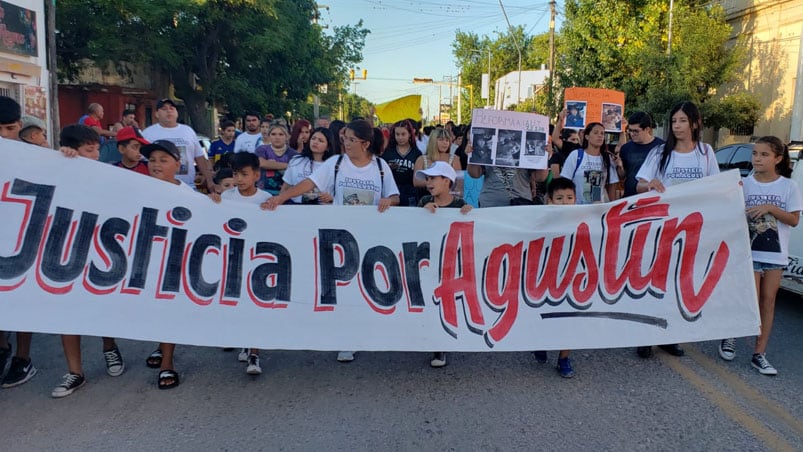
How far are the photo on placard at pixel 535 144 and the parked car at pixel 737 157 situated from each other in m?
5.68

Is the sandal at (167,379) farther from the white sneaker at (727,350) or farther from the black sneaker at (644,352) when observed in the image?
the white sneaker at (727,350)

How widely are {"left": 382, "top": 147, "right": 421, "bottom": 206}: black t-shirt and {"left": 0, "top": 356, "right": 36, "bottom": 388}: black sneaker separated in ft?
A: 11.5

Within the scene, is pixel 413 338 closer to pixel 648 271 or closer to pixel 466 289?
pixel 466 289

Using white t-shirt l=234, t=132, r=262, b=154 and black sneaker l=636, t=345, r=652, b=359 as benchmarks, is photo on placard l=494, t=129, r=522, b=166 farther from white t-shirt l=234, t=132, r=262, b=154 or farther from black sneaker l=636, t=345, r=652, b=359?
white t-shirt l=234, t=132, r=262, b=154

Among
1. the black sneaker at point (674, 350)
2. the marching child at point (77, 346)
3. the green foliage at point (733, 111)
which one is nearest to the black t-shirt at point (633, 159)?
the black sneaker at point (674, 350)

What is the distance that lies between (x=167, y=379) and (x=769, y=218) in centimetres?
441

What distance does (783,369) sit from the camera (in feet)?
14.4

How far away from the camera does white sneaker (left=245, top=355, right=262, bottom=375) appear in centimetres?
420

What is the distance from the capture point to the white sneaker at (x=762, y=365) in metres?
4.25

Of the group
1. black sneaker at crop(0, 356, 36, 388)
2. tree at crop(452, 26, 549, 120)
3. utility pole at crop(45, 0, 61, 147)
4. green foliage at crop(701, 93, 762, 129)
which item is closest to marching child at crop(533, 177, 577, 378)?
black sneaker at crop(0, 356, 36, 388)

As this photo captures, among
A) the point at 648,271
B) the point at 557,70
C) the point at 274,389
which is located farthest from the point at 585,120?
the point at 557,70

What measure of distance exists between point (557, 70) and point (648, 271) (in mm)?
20660

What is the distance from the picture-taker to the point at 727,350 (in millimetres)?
4578

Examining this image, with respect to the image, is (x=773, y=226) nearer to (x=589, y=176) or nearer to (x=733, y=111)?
(x=589, y=176)
